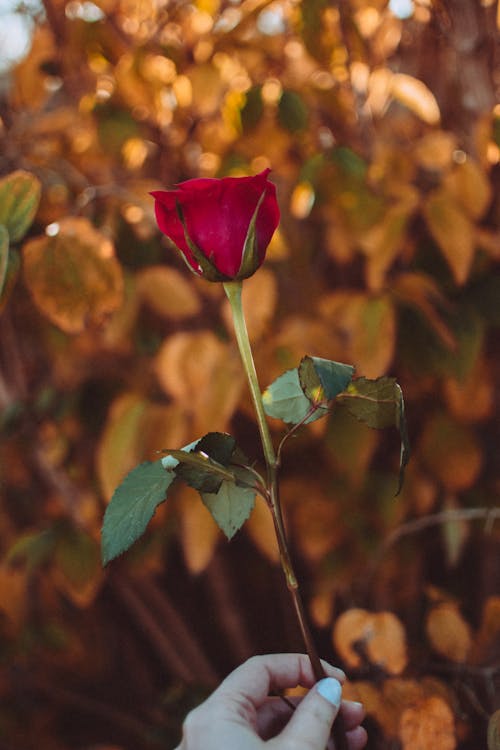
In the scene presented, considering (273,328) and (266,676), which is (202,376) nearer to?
(273,328)

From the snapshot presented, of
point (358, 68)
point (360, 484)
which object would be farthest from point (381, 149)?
point (360, 484)

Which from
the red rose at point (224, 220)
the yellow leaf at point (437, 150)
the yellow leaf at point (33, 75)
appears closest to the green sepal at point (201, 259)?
the red rose at point (224, 220)

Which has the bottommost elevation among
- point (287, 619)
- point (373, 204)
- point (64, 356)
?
point (287, 619)

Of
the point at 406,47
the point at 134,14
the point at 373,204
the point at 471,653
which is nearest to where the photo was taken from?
the point at 471,653

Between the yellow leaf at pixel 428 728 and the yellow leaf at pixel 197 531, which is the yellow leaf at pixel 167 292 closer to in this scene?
the yellow leaf at pixel 197 531

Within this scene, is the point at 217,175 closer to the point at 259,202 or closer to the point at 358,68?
the point at 358,68

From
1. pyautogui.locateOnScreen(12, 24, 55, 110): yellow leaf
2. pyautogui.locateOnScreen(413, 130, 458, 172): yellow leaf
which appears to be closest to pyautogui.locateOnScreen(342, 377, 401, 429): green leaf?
pyautogui.locateOnScreen(413, 130, 458, 172): yellow leaf

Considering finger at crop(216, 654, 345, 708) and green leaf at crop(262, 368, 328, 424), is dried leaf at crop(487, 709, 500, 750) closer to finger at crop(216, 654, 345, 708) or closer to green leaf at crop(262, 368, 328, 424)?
finger at crop(216, 654, 345, 708)
